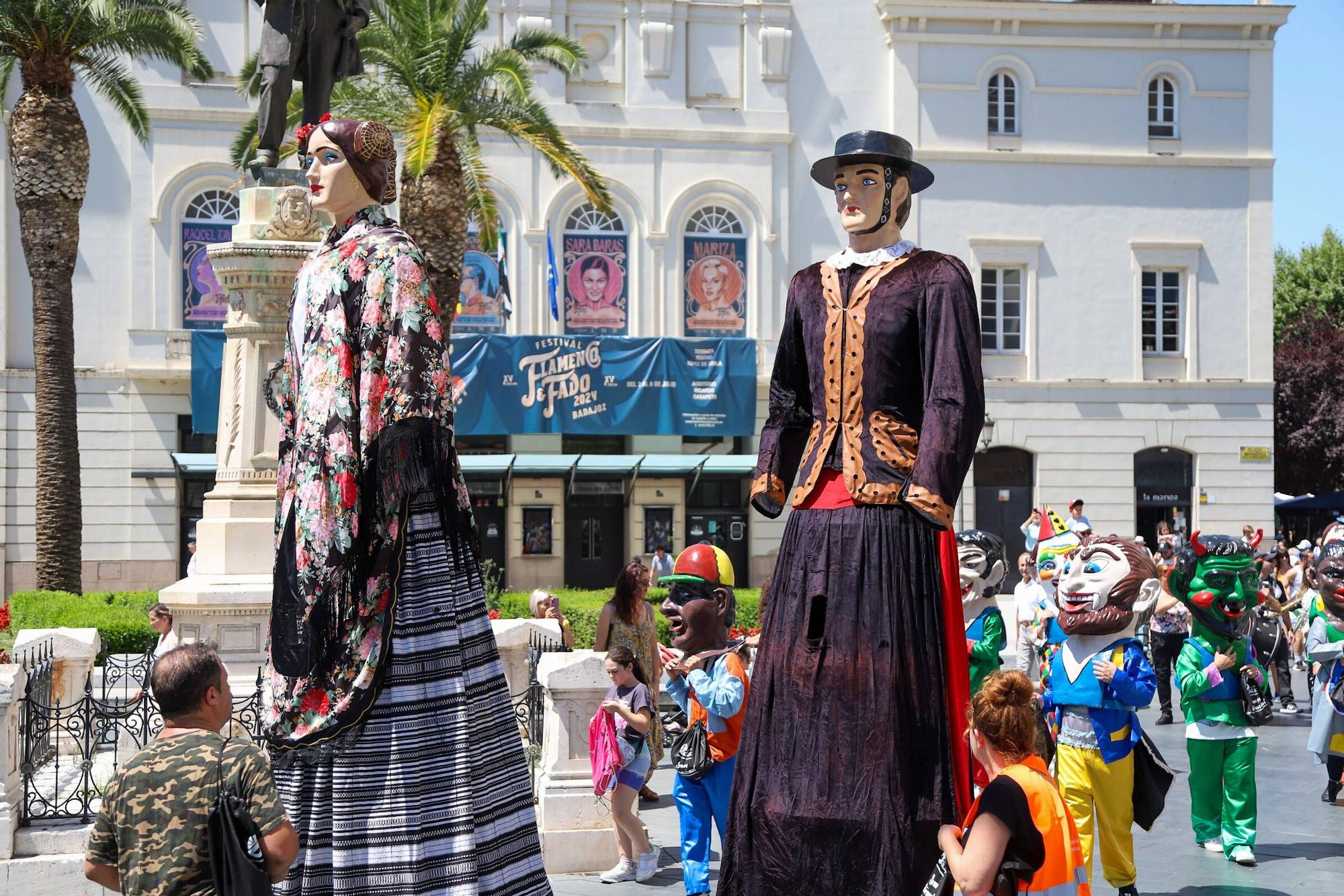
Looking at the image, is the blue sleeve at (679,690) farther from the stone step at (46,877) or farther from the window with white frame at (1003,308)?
the window with white frame at (1003,308)

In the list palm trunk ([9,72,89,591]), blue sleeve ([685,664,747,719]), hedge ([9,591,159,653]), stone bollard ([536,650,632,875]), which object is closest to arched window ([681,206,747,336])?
palm trunk ([9,72,89,591])

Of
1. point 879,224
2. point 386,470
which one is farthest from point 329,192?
point 879,224

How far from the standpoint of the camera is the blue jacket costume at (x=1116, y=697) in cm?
689

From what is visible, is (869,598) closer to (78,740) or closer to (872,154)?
(872,154)

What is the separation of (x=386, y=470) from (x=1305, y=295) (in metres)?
46.8

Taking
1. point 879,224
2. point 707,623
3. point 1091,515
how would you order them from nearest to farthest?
point 879,224 < point 707,623 < point 1091,515

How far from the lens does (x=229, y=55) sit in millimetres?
30250

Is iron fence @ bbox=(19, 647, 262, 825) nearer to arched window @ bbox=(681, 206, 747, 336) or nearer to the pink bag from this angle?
the pink bag

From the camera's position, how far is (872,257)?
4.85 m

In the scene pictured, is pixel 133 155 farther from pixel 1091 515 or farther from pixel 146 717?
pixel 146 717

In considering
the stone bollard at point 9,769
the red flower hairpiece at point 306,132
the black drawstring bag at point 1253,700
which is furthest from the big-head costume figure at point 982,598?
the stone bollard at point 9,769

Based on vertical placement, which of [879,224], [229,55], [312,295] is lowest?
[312,295]

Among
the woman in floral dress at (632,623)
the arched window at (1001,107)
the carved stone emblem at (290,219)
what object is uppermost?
the arched window at (1001,107)

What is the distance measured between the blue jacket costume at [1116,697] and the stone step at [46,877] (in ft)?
15.3
